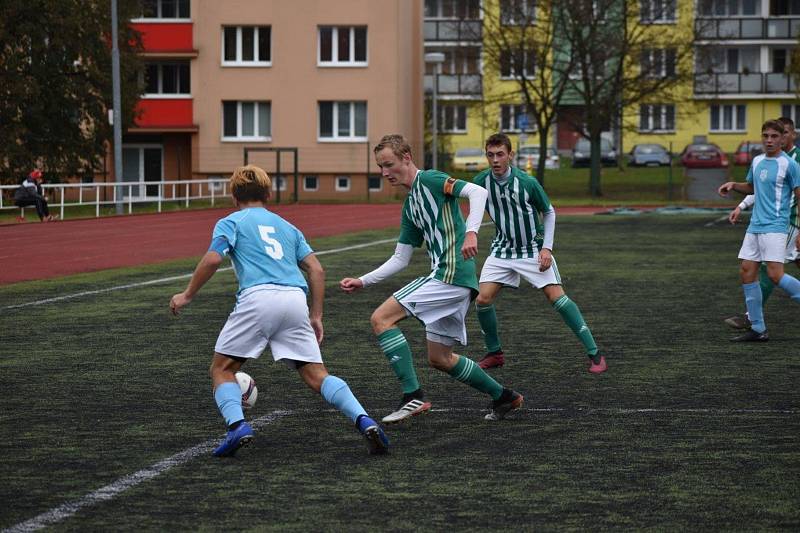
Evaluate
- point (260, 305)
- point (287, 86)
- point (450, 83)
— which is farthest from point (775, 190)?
point (450, 83)

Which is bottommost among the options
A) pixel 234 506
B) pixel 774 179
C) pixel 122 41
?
pixel 234 506

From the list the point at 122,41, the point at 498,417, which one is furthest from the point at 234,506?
the point at 122,41

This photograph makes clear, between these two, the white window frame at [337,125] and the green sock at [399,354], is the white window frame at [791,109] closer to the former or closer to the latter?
the white window frame at [337,125]

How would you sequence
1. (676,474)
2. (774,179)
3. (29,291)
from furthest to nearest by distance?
(29,291)
(774,179)
(676,474)

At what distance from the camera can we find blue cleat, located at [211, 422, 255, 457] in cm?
701

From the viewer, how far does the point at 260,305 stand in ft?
23.0

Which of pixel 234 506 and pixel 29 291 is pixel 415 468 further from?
pixel 29 291

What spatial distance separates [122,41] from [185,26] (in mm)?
10544

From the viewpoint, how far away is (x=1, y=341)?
40.8ft

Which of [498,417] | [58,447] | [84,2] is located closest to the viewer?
[58,447]

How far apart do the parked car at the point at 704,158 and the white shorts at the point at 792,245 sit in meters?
56.5

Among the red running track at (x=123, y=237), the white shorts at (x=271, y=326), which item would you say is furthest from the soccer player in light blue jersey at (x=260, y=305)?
the red running track at (x=123, y=237)

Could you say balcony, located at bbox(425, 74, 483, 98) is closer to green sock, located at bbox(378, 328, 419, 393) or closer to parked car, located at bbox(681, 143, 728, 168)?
parked car, located at bbox(681, 143, 728, 168)

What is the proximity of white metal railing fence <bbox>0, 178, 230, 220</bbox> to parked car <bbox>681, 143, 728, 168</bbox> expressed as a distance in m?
27.2
